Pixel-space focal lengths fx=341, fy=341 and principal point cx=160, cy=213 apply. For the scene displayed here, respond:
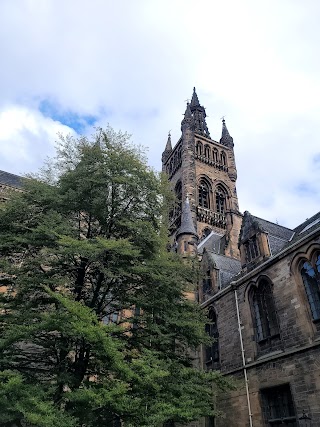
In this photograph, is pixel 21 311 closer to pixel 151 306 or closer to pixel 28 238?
pixel 28 238

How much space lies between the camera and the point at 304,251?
41.6ft

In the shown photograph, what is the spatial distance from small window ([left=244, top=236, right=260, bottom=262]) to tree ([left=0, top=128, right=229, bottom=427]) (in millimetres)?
5877

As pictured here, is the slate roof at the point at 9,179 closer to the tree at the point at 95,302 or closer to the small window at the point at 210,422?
the tree at the point at 95,302

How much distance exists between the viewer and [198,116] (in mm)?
57500

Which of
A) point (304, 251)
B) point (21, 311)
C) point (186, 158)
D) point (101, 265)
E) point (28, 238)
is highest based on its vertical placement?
point (186, 158)

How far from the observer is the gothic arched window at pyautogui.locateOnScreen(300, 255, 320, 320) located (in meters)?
11.9

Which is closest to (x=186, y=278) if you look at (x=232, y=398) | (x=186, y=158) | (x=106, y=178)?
(x=106, y=178)

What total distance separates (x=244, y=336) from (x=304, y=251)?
182 inches

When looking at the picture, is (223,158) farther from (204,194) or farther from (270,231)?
(270,231)

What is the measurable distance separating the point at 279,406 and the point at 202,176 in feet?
116

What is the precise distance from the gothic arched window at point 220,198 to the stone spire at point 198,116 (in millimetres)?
10811

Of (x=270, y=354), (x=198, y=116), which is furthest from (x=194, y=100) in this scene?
(x=270, y=354)

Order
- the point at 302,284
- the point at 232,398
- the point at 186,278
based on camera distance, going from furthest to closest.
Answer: the point at 232,398 → the point at 302,284 → the point at 186,278

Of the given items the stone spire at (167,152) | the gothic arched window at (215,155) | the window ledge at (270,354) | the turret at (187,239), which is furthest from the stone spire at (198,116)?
the window ledge at (270,354)
